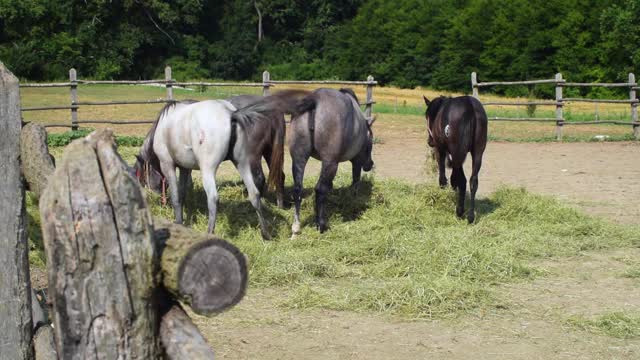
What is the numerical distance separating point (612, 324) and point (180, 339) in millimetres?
4068

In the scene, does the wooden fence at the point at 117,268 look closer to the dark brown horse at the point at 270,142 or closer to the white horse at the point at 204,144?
the white horse at the point at 204,144

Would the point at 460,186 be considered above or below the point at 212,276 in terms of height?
below

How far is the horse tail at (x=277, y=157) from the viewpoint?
27.8 feet

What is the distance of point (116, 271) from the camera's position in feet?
7.79

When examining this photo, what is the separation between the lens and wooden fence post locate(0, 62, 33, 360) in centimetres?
289

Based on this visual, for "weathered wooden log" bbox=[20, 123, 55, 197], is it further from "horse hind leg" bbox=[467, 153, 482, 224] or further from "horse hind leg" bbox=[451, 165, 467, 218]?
"horse hind leg" bbox=[451, 165, 467, 218]

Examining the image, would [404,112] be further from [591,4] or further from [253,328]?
[253,328]

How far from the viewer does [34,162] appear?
10.4ft

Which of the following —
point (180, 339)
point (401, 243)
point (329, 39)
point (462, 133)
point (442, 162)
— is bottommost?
point (401, 243)

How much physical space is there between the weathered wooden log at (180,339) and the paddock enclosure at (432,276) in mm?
15

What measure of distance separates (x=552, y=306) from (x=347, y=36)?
136 feet

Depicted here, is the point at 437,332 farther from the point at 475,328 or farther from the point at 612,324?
the point at 612,324

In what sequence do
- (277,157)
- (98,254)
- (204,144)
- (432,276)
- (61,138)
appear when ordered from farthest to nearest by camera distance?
(61,138) < (277,157) < (204,144) < (432,276) < (98,254)

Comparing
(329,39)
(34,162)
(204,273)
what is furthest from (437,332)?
(329,39)
